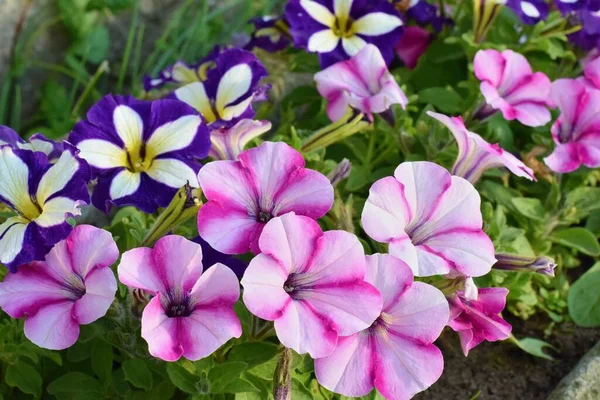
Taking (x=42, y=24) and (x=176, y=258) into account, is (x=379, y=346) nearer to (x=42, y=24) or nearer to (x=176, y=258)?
(x=176, y=258)

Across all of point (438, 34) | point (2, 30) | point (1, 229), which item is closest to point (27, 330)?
point (1, 229)

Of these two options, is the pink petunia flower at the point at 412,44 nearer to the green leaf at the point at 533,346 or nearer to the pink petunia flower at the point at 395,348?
the green leaf at the point at 533,346

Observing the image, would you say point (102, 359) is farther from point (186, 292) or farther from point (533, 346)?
point (533, 346)

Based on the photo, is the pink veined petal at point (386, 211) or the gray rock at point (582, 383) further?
the gray rock at point (582, 383)

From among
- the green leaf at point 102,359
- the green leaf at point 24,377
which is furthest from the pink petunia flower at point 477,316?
the green leaf at point 24,377

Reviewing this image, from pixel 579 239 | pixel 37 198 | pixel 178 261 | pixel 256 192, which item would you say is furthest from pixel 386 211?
pixel 579 239

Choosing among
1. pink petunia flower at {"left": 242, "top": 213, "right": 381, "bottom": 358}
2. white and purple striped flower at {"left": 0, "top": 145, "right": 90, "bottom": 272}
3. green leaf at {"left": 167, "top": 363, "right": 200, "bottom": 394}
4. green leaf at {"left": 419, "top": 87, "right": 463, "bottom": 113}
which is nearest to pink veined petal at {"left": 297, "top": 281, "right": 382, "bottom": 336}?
pink petunia flower at {"left": 242, "top": 213, "right": 381, "bottom": 358}
